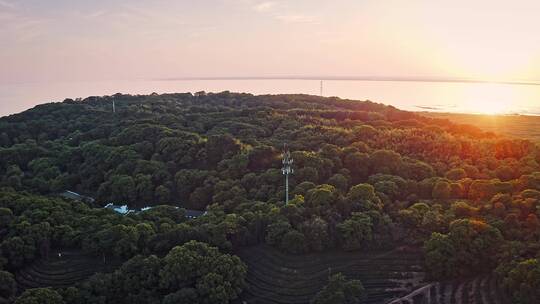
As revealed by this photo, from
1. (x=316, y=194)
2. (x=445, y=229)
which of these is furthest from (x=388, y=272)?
(x=316, y=194)

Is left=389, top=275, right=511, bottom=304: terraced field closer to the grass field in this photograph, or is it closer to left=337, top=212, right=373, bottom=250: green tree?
left=337, top=212, right=373, bottom=250: green tree

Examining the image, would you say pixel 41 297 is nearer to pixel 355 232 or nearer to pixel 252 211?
pixel 252 211

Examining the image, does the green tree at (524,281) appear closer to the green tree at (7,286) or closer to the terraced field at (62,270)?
the terraced field at (62,270)

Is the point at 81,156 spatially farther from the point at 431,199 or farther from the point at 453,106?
the point at 453,106

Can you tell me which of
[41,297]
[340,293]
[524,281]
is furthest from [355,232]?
[41,297]

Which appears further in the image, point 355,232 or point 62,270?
point 355,232
